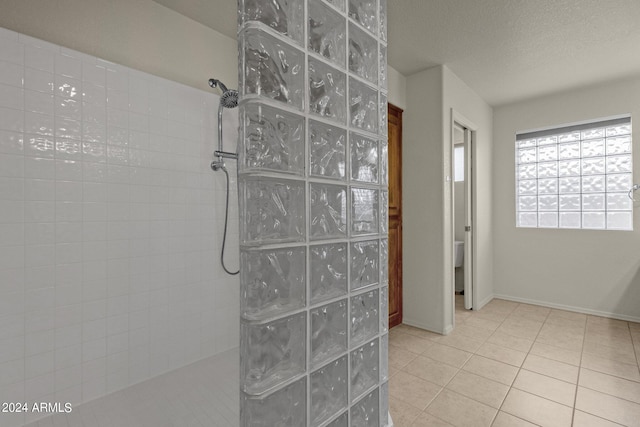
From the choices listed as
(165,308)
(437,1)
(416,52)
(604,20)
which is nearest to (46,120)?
(165,308)

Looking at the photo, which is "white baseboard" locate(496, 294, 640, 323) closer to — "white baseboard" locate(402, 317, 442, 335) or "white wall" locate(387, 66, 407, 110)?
"white baseboard" locate(402, 317, 442, 335)

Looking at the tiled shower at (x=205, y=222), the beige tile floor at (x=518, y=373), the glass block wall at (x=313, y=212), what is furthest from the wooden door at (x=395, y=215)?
the glass block wall at (x=313, y=212)

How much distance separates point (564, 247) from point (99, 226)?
4348 mm

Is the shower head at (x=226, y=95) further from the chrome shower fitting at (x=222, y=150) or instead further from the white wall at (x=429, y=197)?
the white wall at (x=429, y=197)

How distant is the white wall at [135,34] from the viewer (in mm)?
1445

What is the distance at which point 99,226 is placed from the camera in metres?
1.61

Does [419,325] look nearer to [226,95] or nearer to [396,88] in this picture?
[396,88]

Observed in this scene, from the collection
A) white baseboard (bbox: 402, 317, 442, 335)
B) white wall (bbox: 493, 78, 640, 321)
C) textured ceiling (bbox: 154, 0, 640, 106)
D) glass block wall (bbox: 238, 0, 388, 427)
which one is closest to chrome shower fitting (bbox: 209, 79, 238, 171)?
textured ceiling (bbox: 154, 0, 640, 106)

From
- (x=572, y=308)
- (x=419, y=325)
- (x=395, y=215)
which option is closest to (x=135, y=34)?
(x=395, y=215)

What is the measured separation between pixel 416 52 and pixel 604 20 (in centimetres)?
123

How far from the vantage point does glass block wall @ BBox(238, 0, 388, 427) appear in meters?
0.78

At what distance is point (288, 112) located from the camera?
84cm

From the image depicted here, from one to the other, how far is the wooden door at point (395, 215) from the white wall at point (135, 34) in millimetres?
1568

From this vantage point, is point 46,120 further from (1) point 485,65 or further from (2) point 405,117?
(1) point 485,65
